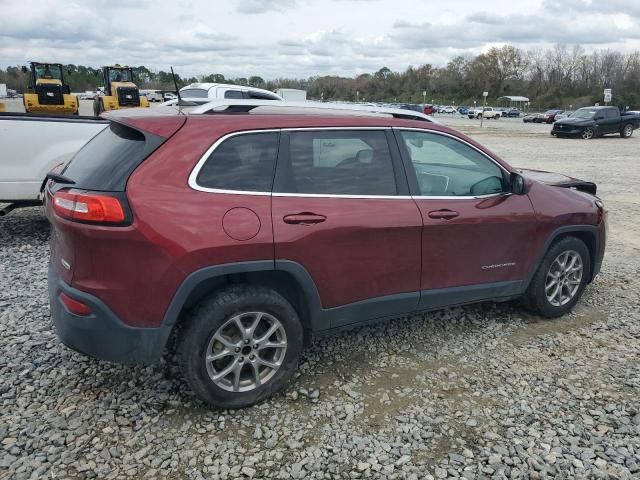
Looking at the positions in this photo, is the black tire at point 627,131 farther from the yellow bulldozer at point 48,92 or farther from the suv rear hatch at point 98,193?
the suv rear hatch at point 98,193

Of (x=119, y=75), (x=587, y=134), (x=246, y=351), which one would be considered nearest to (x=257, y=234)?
(x=246, y=351)

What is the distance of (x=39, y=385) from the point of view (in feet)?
11.1

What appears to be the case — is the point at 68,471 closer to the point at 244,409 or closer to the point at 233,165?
the point at 244,409

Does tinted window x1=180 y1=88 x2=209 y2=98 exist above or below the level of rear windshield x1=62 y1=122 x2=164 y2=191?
→ above

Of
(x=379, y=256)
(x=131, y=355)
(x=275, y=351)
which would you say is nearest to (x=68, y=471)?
(x=131, y=355)

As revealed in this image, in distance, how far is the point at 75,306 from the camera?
9.43 ft

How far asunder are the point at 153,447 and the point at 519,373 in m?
2.46

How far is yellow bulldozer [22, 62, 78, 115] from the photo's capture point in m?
26.5

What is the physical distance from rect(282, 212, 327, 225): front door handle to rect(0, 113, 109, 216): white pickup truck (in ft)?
13.3

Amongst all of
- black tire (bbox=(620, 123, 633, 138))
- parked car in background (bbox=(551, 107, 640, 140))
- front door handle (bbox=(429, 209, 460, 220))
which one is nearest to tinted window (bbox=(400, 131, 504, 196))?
front door handle (bbox=(429, 209, 460, 220))

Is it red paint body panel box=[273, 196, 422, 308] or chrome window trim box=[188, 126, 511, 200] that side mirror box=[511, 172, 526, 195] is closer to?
chrome window trim box=[188, 126, 511, 200]

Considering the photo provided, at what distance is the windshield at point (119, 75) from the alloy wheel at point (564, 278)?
29.3 meters

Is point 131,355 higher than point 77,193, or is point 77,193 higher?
point 77,193

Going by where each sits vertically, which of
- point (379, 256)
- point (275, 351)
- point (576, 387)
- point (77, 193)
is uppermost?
point (77, 193)
